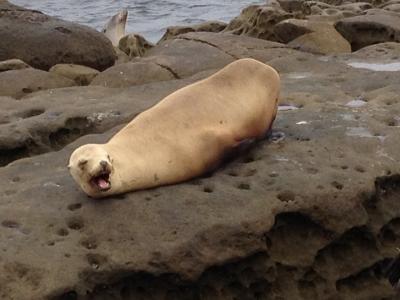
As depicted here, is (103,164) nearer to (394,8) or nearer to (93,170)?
(93,170)

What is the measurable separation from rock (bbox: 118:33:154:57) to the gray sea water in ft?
15.8

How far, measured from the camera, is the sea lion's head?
454 cm

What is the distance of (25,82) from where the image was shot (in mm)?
8086

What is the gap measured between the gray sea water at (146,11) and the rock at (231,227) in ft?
38.6

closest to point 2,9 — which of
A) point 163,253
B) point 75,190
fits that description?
point 75,190

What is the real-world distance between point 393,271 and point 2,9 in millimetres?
6780

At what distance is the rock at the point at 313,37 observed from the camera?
952cm

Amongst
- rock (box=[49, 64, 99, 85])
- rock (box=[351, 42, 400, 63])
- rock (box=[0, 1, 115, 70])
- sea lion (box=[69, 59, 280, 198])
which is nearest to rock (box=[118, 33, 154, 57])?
rock (box=[0, 1, 115, 70])

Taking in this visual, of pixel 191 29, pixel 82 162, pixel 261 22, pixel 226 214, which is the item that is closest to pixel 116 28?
pixel 191 29

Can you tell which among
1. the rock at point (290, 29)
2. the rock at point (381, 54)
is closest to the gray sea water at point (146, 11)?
the rock at point (290, 29)

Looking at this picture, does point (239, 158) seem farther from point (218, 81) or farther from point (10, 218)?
point (10, 218)

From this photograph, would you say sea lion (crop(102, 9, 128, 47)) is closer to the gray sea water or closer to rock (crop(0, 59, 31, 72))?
the gray sea water

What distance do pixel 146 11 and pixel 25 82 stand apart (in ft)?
39.2

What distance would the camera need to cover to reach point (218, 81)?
18.3ft
